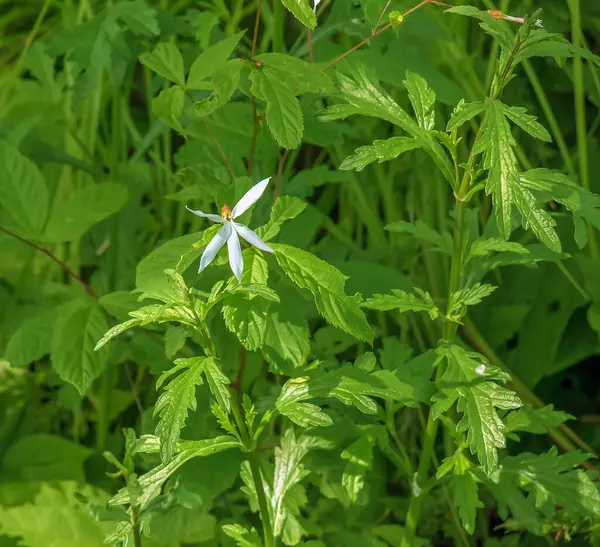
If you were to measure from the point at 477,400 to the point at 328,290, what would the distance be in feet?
0.89

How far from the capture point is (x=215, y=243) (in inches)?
35.7

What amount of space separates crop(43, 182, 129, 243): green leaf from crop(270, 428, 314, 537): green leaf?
581 millimetres

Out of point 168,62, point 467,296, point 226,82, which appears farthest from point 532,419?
point 168,62

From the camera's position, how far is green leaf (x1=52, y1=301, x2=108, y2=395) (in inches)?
50.3

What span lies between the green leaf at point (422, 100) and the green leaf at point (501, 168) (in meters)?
0.15

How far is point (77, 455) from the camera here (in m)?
1.63

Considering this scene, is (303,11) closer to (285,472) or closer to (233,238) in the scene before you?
(233,238)

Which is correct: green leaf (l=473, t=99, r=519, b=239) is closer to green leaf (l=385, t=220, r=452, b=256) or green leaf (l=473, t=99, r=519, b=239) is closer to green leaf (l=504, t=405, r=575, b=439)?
green leaf (l=385, t=220, r=452, b=256)

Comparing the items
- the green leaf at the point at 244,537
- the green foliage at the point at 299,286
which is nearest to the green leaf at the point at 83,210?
the green foliage at the point at 299,286

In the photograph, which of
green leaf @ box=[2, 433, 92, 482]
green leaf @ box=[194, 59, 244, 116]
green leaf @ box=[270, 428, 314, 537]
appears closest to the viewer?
green leaf @ box=[194, 59, 244, 116]

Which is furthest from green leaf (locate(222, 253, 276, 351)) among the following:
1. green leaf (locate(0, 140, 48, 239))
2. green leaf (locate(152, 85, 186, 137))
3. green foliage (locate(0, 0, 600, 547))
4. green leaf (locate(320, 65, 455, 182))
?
green leaf (locate(0, 140, 48, 239))

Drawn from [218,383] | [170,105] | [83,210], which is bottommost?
[218,383]

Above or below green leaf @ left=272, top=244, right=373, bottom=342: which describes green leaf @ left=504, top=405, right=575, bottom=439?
below

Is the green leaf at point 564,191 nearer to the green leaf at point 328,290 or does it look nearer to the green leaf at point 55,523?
the green leaf at point 328,290
